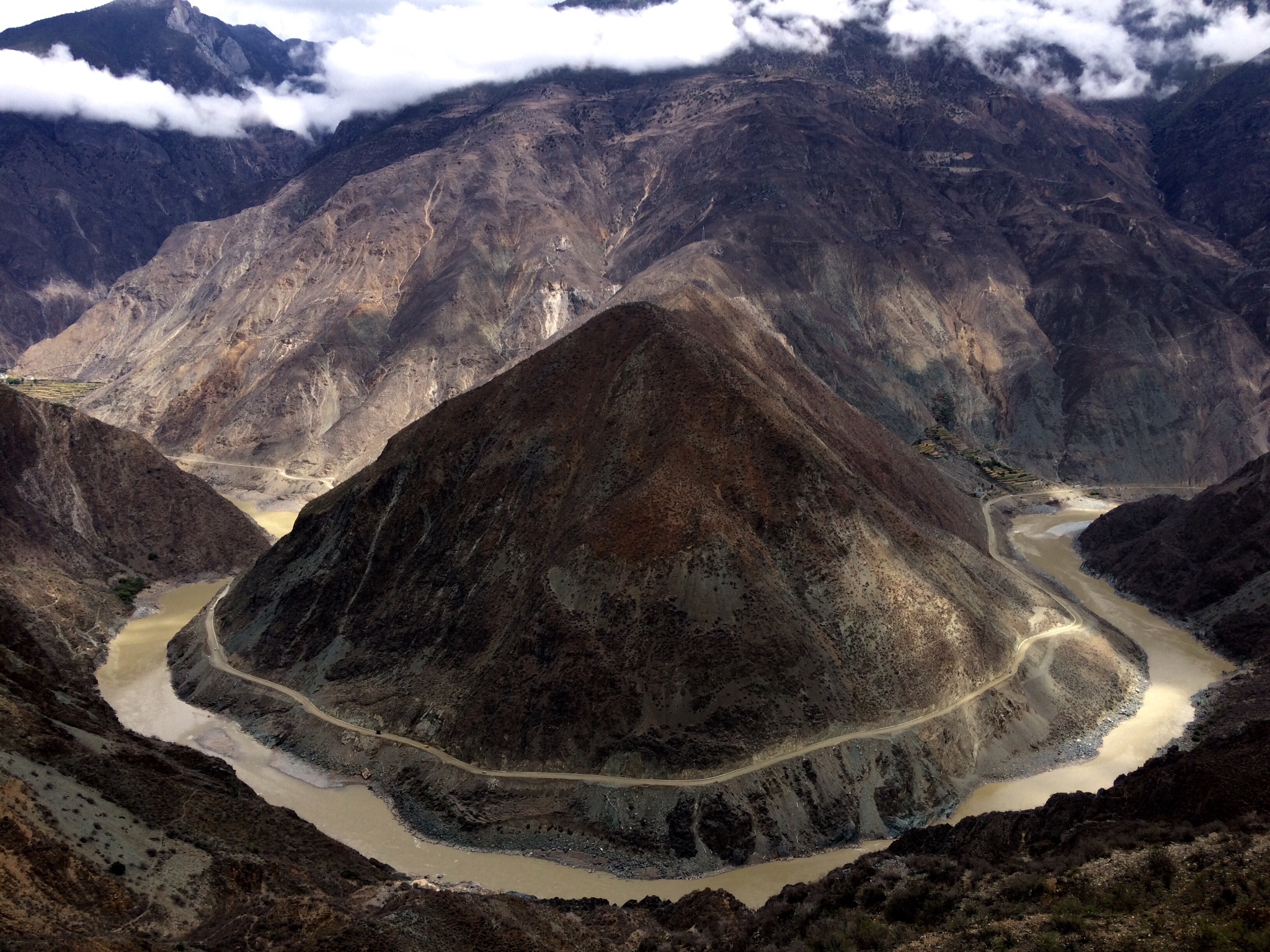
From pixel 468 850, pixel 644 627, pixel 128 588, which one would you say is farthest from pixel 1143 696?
pixel 128 588

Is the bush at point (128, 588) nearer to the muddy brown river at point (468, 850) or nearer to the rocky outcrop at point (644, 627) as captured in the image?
the muddy brown river at point (468, 850)

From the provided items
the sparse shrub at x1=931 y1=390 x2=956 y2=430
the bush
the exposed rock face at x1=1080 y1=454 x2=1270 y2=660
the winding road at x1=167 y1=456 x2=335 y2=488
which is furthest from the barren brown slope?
the sparse shrub at x1=931 y1=390 x2=956 y2=430

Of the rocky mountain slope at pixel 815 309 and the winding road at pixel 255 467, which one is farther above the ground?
the rocky mountain slope at pixel 815 309

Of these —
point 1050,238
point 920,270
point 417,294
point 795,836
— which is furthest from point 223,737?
point 1050,238

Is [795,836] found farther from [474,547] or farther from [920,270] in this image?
[920,270]

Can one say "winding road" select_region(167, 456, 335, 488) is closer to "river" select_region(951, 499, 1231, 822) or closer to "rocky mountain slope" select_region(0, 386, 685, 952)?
"rocky mountain slope" select_region(0, 386, 685, 952)

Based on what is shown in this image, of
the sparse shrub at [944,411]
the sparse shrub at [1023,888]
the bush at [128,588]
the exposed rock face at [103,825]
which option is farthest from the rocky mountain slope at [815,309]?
the sparse shrub at [1023,888]
